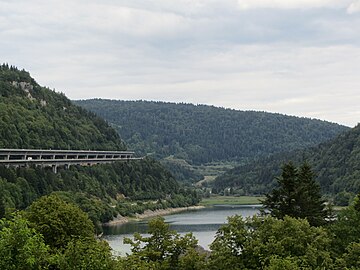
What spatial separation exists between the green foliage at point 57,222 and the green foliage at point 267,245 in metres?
13.4

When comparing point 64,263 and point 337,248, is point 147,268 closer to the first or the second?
point 64,263

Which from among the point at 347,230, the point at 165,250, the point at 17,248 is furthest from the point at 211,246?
the point at 17,248

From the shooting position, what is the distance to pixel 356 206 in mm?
58375

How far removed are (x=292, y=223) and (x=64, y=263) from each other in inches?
709

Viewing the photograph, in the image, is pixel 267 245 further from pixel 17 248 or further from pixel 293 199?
pixel 17 248

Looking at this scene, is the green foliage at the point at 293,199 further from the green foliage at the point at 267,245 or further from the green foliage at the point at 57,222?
the green foliage at the point at 57,222

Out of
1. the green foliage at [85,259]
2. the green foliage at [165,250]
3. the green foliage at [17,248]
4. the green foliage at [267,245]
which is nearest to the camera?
the green foliage at [17,248]

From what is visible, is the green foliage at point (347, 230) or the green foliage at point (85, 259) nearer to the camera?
the green foliage at point (85, 259)

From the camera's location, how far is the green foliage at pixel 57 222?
55.9m

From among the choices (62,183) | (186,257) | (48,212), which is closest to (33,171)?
(62,183)

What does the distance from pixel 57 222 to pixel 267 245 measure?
19.9 m

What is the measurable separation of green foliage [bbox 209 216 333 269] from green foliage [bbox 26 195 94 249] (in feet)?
44.0

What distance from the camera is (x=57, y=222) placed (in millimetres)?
56875

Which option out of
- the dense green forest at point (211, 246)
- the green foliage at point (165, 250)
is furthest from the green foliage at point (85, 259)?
the green foliage at point (165, 250)
